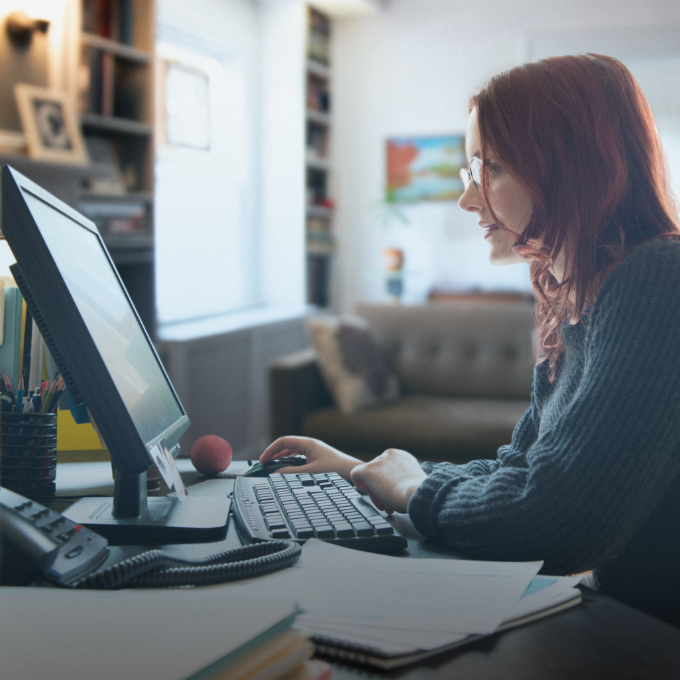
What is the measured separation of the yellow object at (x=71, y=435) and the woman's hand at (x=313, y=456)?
0.24 meters

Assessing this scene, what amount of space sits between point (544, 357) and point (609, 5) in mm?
4022

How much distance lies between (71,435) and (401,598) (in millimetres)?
516

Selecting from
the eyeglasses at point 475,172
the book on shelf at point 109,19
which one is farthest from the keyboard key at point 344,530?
the book on shelf at point 109,19

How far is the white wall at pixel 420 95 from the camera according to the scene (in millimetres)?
4285

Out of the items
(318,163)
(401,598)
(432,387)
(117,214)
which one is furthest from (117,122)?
(401,598)

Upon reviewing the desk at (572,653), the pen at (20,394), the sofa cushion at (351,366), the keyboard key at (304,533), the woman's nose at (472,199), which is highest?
the woman's nose at (472,199)

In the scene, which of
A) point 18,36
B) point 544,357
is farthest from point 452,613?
point 18,36

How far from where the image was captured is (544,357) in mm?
953

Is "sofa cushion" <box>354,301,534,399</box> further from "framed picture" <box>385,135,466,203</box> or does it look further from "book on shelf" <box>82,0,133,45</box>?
"framed picture" <box>385,135,466,203</box>

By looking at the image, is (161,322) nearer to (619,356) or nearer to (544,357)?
(544,357)

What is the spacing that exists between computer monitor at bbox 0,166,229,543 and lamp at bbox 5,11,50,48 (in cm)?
179

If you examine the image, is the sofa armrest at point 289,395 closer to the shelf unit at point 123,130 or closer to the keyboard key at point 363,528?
the shelf unit at point 123,130

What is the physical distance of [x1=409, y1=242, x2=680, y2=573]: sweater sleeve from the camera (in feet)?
2.07

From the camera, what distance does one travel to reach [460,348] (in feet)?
9.75
